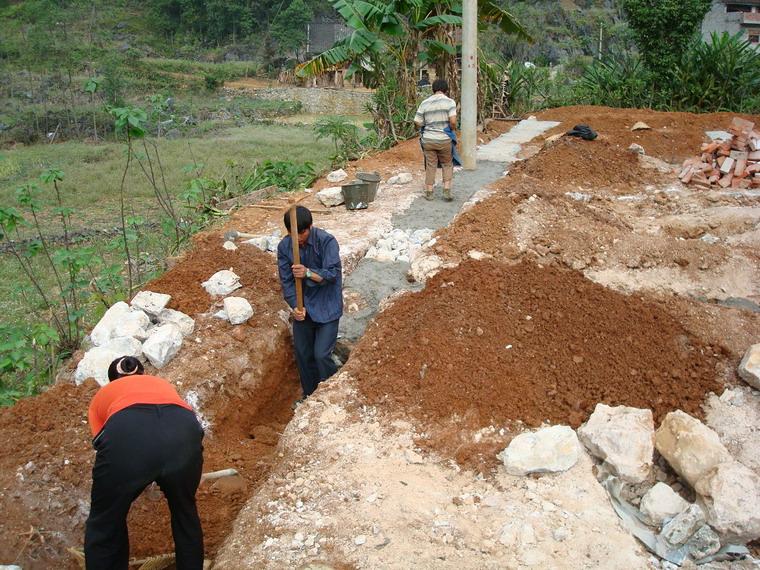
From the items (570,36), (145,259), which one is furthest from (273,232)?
(570,36)

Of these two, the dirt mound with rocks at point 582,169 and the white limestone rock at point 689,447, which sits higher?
the white limestone rock at point 689,447

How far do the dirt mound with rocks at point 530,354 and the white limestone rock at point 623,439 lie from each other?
0.27m

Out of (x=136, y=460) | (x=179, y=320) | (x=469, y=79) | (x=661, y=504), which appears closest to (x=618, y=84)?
(x=469, y=79)

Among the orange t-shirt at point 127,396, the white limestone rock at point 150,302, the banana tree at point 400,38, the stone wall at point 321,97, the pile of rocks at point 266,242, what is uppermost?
the banana tree at point 400,38

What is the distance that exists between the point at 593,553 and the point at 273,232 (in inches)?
215

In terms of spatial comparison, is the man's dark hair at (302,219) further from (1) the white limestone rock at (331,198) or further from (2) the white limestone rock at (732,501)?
(1) the white limestone rock at (331,198)

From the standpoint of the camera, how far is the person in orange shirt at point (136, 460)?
2977mm

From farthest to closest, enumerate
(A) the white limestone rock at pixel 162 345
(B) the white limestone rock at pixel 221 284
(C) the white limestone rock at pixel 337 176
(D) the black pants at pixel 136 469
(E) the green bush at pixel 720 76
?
(E) the green bush at pixel 720 76
(C) the white limestone rock at pixel 337 176
(B) the white limestone rock at pixel 221 284
(A) the white limestone rock at pixel 162 345
(D) the black pants at pixel 136 469

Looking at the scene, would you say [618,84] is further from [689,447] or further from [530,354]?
[689,447]

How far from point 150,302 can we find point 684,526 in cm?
422

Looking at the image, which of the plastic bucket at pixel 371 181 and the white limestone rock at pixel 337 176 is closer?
the plastic bucket at pixel 371 181

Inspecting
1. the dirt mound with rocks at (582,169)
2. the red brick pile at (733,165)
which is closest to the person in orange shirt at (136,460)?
the dirt mound with rocks at (582,169)

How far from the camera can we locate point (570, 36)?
38.9 meters

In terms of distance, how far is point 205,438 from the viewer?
480cm
